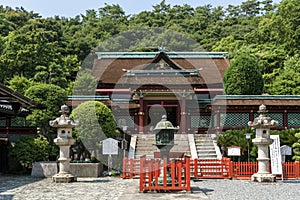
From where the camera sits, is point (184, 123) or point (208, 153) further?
point (184, 123)

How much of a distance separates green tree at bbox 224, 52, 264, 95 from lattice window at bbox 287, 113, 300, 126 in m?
4.66

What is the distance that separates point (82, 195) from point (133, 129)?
11.6 m

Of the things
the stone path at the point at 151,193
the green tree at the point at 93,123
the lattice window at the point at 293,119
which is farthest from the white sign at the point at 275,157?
the green tree at the point at 93,123

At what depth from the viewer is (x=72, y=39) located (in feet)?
164

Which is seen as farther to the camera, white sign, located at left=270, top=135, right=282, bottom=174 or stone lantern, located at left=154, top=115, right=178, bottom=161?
white sign, located at left=270, top=135, right=282, bottom=174

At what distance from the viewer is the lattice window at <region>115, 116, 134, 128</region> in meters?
22.5

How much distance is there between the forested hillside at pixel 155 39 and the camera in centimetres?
→ 3116

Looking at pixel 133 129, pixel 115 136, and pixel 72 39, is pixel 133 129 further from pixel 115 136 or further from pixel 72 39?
pixel 72 39

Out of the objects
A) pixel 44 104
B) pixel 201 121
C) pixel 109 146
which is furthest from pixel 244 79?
pixel 44 104

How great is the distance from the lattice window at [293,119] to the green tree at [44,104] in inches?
461

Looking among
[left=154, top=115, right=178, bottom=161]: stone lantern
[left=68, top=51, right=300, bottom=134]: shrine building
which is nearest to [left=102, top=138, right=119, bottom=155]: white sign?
[left=68, top=51, right=300, bottom=134]: shrine building

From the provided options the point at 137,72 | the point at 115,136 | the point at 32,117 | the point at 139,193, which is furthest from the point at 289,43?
the point at 139,193

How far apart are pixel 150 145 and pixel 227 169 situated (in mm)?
5315

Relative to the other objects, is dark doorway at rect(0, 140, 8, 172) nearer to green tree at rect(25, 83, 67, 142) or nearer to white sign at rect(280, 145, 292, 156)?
green tree at rect(25, 83, 67, 142)
